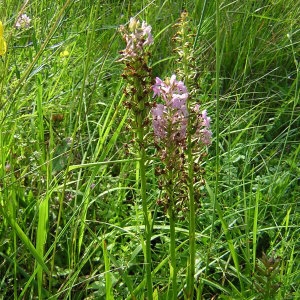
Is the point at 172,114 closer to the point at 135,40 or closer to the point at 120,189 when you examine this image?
the point at 135,40

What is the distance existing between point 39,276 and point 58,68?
5.09 feet

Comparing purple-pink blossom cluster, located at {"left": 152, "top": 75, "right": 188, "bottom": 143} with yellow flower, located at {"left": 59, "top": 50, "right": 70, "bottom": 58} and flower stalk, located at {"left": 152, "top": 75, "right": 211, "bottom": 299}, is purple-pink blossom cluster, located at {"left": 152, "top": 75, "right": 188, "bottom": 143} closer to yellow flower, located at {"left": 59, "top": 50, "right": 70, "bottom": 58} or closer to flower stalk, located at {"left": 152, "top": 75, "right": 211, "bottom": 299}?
flower stalk, located at {"left": 152, "top": 75, "right": 211, "bottom": 299}

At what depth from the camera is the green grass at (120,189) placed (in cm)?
140

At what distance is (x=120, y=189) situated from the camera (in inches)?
76.5

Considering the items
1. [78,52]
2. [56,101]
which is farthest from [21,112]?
[78,52]

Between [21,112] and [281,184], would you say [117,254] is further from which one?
[21,112]

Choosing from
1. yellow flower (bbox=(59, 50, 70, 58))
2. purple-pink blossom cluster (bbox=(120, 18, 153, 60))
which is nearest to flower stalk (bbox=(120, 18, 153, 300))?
purple-pink blossom cluster (bbox=(120, 18, 153, 60))

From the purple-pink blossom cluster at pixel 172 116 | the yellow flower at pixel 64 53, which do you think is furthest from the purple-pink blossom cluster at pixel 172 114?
the yellow flower at pixel 64 53

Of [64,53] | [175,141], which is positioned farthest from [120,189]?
[64,53]

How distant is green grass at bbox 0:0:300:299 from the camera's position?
1396 mm

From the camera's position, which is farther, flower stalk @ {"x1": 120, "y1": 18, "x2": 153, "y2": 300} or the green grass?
the green grass

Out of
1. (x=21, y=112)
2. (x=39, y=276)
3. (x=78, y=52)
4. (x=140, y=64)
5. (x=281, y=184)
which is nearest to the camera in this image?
(x=140, y=64)

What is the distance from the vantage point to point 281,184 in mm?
2006

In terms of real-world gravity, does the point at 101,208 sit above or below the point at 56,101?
below
